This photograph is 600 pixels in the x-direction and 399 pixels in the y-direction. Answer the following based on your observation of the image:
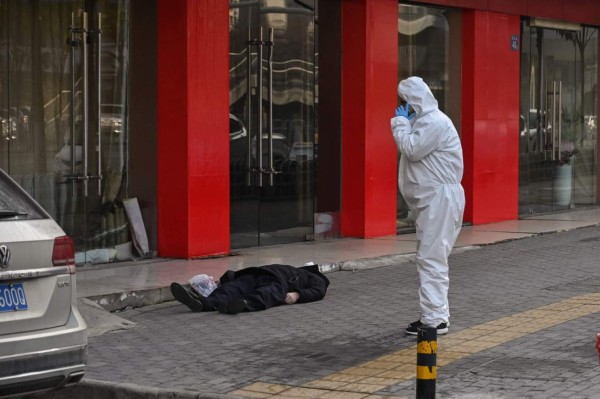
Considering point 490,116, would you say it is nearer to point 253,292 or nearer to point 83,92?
point 83,92

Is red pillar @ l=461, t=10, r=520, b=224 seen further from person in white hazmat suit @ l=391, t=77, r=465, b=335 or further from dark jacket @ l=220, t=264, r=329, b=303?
person in white hazmat suit @ l=391, t=77, r=465, b=335

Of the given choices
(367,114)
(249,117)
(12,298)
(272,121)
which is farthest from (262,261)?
(12,298)

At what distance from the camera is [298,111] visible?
15.5 meters

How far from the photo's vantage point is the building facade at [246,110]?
41.9ft

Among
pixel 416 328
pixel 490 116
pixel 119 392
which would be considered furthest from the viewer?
pixel 490 116

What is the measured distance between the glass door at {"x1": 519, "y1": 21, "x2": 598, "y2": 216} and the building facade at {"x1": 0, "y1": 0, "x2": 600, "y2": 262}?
102 mm

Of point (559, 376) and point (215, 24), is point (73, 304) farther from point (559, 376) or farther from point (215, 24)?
point (215, 24)

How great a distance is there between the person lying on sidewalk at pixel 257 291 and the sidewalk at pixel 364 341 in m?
0.10

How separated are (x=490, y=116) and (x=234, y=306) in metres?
9.04

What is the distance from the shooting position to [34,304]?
247 inches

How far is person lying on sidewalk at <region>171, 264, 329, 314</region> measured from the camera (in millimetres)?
10484

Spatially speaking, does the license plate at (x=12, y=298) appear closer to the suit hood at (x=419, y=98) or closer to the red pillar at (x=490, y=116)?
the suit hood at (x=419, y=98)

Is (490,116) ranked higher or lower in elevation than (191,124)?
higher

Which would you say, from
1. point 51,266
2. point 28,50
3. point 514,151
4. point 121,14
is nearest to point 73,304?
point 51,266
